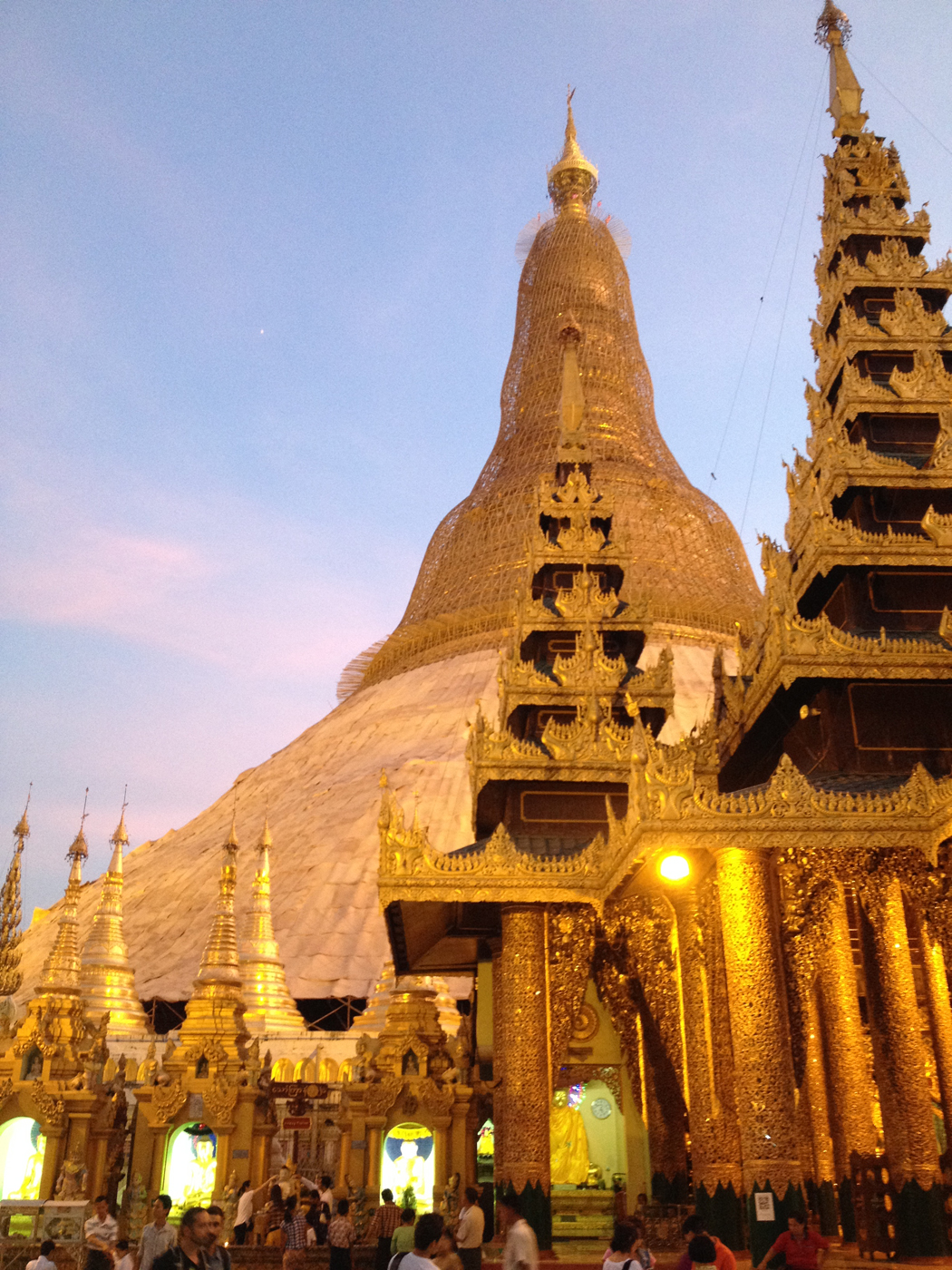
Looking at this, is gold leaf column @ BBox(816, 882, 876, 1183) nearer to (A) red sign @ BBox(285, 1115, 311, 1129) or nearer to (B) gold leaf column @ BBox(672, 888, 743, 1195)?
(B) gold leaf column @ BBox(672, 888, 743, 1195)

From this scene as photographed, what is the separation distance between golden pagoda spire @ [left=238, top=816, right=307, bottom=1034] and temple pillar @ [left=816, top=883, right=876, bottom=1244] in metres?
14.0

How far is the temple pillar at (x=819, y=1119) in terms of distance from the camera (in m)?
12.7

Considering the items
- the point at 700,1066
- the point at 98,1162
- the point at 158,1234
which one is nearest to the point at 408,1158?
the point at 98,1162

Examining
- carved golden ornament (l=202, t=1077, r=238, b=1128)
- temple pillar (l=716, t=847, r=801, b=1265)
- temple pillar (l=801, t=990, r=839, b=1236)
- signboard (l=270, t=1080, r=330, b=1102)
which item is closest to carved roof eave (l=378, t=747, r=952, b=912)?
temple pillar (l=716, t=847, r=801, b=1265)

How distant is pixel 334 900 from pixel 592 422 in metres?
25.0

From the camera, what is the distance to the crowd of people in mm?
5312

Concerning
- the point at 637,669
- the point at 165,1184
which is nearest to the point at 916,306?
the point at 637,669

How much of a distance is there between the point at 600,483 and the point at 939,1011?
112 feet

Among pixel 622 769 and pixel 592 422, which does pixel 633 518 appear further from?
pixel 622 769

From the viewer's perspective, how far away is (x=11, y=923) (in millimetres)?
24266

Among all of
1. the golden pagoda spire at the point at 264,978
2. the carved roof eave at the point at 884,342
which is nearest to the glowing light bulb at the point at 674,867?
the carved roof eave at the point at 884,342

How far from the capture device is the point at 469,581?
150ft

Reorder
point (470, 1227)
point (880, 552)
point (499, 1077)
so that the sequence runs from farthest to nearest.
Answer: point (880, 552) < point (499, 1077) < point (470, 1227)

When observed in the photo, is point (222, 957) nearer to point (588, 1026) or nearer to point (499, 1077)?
point (588, 1026)
